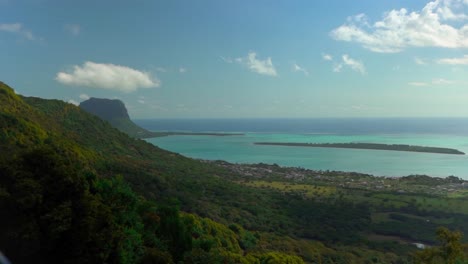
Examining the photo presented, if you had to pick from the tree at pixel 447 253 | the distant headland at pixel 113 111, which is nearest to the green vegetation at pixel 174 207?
the tree at pixel 447 253

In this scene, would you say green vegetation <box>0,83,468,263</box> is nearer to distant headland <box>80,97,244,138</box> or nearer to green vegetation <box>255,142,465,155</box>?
green vegetation <box>255,142,465,155</box>

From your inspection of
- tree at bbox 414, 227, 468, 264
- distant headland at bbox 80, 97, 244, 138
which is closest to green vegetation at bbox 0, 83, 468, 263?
tree at bbox 414, 227, 468, 264

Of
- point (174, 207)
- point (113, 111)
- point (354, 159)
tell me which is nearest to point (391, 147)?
point (354, 159)

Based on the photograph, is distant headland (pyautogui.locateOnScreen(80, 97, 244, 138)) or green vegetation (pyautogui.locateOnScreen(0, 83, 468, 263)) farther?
distant headland (pyautogui.locateOnScreen(80, 97, 244, 138))

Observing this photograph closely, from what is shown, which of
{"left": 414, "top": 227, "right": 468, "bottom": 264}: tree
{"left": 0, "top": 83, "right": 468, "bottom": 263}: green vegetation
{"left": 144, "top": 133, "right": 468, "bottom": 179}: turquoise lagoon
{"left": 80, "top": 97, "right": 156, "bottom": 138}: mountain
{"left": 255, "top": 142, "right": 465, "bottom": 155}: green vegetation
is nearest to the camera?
{"left": 0, "top": 83, "right": 468, "bottom": 263}: green vegetation

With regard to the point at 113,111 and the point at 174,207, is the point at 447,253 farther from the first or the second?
the point at 113,111

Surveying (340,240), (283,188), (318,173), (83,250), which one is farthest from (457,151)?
(83,250)
